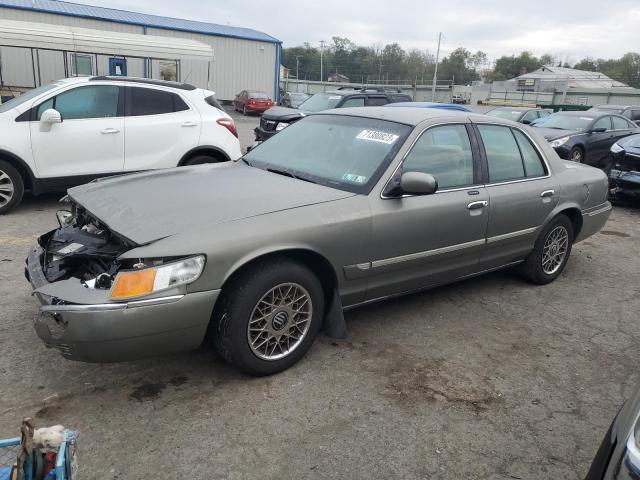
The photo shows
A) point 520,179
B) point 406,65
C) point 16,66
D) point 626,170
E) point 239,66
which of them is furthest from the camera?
point 406,65

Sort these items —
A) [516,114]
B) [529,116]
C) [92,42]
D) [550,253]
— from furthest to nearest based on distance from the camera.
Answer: [92,42] → [529,116] → [516,114] → [550,253]

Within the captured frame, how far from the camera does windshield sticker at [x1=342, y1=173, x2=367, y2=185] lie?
3.67 m

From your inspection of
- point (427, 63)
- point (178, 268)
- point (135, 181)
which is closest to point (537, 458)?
point (178, 268)

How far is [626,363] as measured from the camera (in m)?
3.80

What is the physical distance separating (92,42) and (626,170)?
18.0m

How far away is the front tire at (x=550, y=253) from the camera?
16.4ft

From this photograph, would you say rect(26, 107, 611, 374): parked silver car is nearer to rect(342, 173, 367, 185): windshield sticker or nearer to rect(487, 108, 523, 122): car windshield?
rect(342, 173, 367, 185): windshield sticker

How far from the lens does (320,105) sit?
13047 mm

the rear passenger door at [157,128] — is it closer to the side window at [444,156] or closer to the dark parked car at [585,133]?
the side window at [444,156]

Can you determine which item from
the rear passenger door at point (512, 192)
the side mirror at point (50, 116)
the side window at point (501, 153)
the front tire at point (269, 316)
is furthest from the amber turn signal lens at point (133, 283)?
the side mirror at point (50, 116)

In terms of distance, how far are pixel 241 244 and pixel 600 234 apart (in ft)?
21.0

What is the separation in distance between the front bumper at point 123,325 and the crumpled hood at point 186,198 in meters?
0.38

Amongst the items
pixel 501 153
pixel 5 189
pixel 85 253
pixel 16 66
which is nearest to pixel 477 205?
pixel 501 153

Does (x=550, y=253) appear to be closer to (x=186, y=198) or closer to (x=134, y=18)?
(x=186, y=198)
